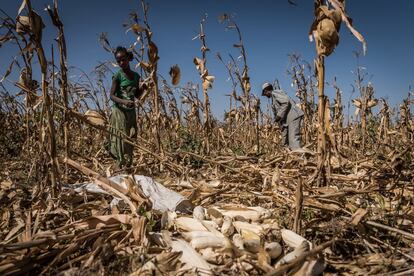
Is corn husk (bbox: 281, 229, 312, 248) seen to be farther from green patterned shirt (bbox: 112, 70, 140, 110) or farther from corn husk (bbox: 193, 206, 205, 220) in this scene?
green patterned shirt (bbox: 112, 70, 140, 110)

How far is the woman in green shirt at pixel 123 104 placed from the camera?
13.2ft

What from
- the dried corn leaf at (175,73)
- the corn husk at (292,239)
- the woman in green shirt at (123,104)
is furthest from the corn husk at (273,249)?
the dried corn leaf at (175,73)

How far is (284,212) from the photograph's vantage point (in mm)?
2213

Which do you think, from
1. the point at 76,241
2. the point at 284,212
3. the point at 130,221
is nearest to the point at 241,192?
the point at 284,212

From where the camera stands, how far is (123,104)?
13.2 ft

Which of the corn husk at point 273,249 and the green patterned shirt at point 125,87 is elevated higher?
the green patterned shirt at point 125,87

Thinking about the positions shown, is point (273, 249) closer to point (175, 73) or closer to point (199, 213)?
point (199, 213)

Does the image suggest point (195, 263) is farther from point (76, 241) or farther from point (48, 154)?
point (48, 154)

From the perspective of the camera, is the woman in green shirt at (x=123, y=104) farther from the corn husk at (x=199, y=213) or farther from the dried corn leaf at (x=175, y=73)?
the corn husk at (x=199, y=213)

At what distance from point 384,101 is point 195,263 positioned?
25.5ft

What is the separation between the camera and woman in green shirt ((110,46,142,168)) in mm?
4027

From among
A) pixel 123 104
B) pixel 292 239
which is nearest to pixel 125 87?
pixel 123 104

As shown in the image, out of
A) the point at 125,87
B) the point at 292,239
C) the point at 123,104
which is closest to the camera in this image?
the point at 292,239

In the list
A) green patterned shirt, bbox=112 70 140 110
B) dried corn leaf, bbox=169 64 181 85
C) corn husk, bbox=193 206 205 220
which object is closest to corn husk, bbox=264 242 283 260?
corn husk, bbox=193 206 205 220
